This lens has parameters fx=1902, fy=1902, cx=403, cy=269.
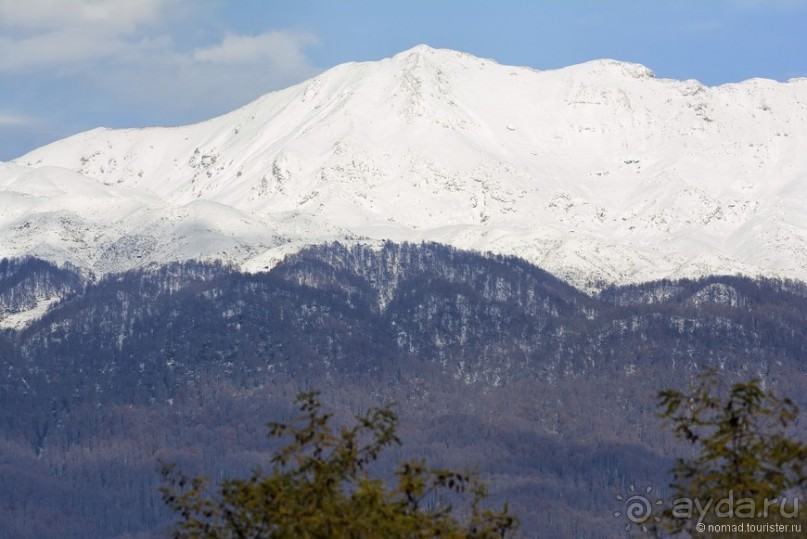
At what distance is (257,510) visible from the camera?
52094 mm

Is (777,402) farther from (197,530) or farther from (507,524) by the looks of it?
(197,530)

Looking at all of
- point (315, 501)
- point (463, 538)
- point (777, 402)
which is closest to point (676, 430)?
point (777, 402)

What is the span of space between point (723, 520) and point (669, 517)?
149 centimetres

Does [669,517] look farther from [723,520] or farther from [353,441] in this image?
[353,441]

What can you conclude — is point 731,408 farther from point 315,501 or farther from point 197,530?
point 197,530

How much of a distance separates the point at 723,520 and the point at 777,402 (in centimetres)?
377

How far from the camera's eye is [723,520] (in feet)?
173

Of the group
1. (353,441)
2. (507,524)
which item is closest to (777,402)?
(507,524)

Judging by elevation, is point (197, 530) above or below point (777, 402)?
below

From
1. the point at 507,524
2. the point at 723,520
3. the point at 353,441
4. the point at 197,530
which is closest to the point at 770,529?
the point at 723,520

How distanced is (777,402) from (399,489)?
1100 centimetres

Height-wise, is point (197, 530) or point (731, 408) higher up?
point (731, 408)

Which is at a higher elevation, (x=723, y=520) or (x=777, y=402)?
Answer: (x=777, y=402)

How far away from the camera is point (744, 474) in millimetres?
51750
